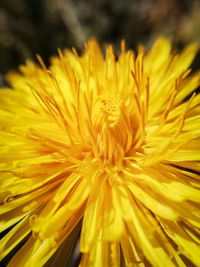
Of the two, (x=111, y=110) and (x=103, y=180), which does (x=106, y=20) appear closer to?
(x=111, y=110)

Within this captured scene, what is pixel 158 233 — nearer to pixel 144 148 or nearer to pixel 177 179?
pixel 177 179

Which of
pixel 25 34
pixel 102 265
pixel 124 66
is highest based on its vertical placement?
pixel 25 34

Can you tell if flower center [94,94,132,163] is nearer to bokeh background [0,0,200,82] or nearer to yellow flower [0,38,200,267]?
yellow flower [0,38,200,267]

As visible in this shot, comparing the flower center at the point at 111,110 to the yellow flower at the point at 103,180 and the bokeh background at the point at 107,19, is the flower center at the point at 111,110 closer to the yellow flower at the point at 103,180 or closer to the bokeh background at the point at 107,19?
the yellow flower at the point at 103,180

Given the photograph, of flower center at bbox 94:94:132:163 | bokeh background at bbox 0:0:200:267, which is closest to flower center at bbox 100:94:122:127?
flower center at bbox 94:94:132:163

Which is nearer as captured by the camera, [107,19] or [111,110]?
[111,110]

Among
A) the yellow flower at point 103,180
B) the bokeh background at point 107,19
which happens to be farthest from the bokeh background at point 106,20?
the yellow flower at point 103,180

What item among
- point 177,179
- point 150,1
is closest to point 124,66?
point 177,179

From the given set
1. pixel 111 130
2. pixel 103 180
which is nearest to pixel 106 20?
pixel 111 130
